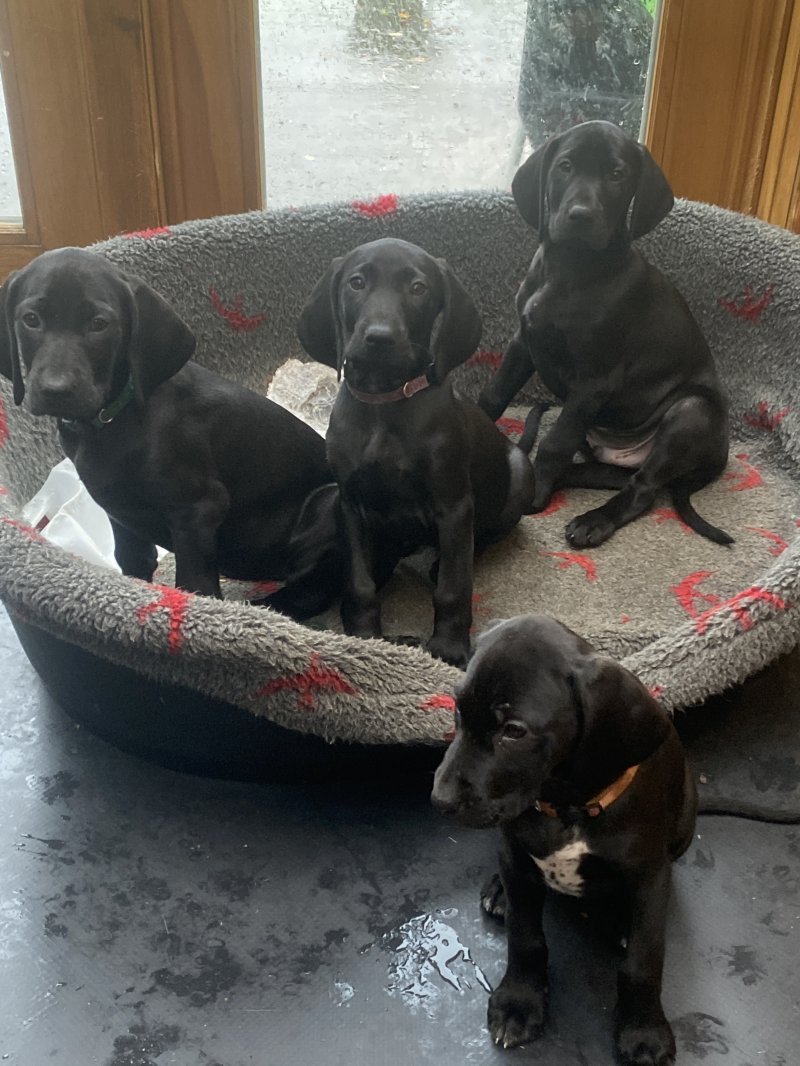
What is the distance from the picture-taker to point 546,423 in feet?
10.6

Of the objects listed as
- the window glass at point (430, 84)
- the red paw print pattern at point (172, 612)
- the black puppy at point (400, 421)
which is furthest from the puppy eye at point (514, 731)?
the window glass at point (430, 84)

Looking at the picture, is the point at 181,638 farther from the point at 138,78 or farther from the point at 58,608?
the point at 138,78

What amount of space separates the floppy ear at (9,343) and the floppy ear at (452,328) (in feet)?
2.55

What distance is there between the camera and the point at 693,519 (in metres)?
Answer: 2.66

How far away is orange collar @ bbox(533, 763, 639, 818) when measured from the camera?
1.41 meters

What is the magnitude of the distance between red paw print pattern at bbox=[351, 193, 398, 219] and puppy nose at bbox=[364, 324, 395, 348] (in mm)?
1247

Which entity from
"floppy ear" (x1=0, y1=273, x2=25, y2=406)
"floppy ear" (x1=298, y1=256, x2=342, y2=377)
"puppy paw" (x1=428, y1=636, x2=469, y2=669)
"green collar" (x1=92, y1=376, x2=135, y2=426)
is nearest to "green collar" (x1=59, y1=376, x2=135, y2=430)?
"green collar" (x1=92, y1=376, x2=135, y2=426)

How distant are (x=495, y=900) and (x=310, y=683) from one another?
45 centimetres

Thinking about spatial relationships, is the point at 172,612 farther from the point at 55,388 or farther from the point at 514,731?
the point at 514,731

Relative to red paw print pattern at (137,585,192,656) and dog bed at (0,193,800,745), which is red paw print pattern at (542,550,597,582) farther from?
red paw print pattern at (137,585,192,656)

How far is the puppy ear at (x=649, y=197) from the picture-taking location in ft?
8.48

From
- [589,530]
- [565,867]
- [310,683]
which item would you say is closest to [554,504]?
[589,530]

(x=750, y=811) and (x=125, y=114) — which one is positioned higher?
(x=125, y=114)

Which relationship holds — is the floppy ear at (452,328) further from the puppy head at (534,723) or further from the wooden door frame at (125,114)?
the wooden door frame at (125,114)
